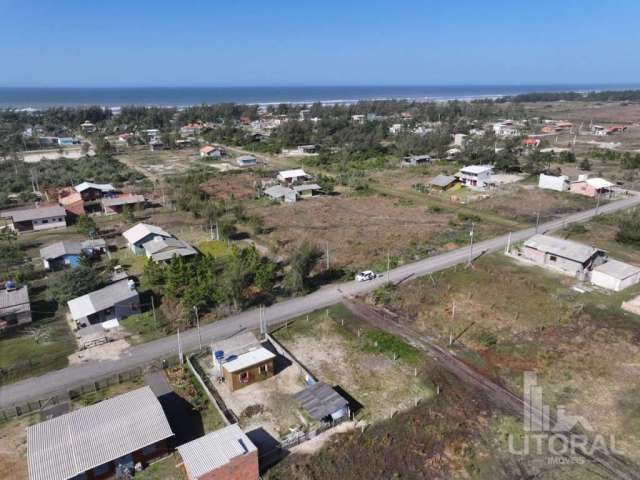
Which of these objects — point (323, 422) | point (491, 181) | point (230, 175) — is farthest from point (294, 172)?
point (323, 422)

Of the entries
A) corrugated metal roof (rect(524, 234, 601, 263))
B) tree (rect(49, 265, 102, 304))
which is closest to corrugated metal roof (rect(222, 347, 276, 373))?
tree (rect(49, 265, 102, 304))

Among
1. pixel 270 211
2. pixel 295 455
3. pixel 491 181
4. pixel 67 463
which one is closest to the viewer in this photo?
pixel 67 463

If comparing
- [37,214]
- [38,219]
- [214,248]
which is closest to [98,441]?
[214,248]

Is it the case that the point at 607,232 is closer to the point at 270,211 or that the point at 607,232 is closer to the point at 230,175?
the point at 270,211

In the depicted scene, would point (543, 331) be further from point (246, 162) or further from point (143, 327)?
point (246, 162)

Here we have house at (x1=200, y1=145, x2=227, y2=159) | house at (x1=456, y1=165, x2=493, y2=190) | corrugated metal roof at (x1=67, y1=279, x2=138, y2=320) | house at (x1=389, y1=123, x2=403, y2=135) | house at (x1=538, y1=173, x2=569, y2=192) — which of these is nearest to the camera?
corrugated metal roof at (x1=67, y1=279, x2=138, y2=320)

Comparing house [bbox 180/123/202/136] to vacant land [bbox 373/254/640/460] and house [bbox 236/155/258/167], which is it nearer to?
house [bbox 236/155/258/167]

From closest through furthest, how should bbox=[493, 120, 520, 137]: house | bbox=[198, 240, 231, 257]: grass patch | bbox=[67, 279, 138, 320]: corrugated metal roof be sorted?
bbox=[67, 279, 138, 320]: corrugated metal roof → bbox=[198, 240, 231, 257]: grass patch → bbox=[493, 120, 520, 137]: house
